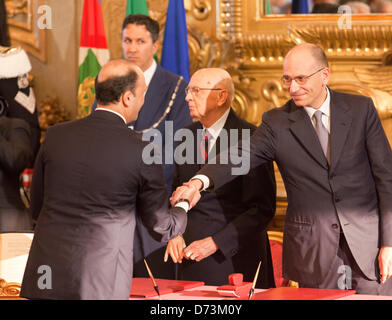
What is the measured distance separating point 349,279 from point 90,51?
301 centimetres

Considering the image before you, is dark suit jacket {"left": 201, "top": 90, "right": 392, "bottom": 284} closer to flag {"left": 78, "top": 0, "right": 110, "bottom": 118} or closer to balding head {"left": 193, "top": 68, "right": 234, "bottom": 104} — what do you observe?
balding head {"left": 193, "top": 68, "right": 234, "bottom": 104}

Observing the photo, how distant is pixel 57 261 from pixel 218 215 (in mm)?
1158

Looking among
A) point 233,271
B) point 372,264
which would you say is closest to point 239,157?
point 233,271

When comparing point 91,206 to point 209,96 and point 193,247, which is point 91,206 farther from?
point 209,96

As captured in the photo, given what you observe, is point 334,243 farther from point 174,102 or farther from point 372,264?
point 174,102

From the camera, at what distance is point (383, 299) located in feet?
8.43

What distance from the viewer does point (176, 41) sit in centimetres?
507

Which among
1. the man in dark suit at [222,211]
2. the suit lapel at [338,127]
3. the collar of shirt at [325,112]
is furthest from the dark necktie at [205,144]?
the suit lapel at [338,127]

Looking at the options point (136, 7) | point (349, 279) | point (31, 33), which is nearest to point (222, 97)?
point (349, 279)

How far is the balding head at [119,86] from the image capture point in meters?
2.64

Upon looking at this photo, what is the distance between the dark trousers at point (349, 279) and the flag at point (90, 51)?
9.16ft

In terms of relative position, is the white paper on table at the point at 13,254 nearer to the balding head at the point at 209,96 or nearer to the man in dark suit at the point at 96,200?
the man in dark suit at the point at 96,200

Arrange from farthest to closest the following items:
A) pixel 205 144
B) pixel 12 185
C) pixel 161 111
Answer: pixel 12 185, pixel 161 111, pixel 205 144
